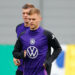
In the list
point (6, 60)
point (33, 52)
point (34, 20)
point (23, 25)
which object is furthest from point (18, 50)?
point (6, 60)

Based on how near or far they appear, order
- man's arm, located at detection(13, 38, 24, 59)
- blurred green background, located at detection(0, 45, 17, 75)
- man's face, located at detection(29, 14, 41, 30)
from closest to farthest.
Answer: man's face, located at detection(29, 14, 41, 30), man's arm, located at detection(13, 38, 24, 59), blurred green background, located at detection(0, 45, 17, 75)

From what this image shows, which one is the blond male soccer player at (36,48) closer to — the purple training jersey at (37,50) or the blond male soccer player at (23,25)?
the purple training jersey at (37,50)

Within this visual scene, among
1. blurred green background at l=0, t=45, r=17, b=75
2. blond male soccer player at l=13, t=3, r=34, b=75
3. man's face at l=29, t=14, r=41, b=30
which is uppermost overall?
man's face at l=29, t=14, r=41, b=30

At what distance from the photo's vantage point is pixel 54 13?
1261 centimetres

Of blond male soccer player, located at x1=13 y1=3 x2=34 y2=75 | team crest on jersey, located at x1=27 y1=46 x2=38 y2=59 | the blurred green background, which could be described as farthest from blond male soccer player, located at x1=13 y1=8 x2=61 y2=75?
the blurred green background

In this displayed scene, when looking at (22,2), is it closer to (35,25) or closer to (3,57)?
(3,57)

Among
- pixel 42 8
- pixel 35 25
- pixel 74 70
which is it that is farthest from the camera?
pixel 42 8

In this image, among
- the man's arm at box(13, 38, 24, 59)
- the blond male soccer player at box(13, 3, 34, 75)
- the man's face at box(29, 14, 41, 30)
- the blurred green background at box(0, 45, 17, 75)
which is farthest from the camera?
the blurred green background at box(0, 45, 17, 75)

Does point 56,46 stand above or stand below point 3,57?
above

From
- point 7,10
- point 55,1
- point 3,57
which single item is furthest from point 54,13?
point 3,57

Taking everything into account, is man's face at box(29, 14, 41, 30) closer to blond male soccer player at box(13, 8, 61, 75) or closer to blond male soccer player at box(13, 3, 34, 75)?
blond male soccer player at box(13, 8, 61, 75)

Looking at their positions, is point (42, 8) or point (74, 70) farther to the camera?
point (42, 8)

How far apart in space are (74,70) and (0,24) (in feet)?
11.1

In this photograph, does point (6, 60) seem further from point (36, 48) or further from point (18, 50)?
point (36, 48)
